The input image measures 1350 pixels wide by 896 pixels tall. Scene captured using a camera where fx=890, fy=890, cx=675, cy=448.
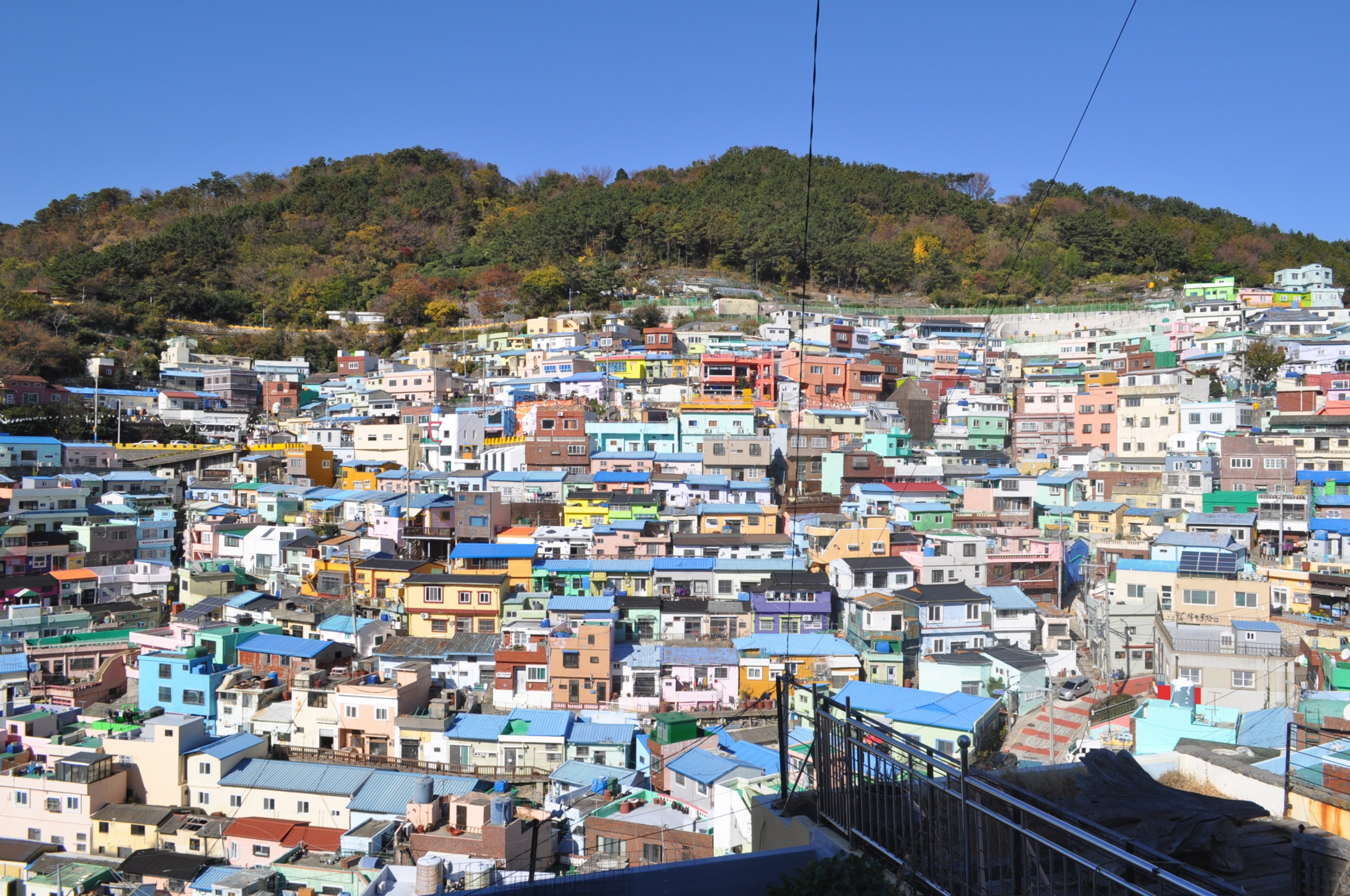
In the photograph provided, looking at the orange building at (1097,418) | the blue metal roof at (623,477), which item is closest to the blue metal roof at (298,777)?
the blue metal roof at (623,477)

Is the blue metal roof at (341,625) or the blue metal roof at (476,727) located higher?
the blue metal roof at (341,625)

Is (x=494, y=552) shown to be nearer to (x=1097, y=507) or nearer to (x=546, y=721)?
(x=546, y=721)

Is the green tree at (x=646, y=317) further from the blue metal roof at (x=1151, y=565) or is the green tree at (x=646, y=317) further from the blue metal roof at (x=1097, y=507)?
the blue metal roof at (x=1151, y=565)

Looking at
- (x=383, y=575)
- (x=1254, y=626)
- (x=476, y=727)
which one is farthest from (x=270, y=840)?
(x=1254, y=626)

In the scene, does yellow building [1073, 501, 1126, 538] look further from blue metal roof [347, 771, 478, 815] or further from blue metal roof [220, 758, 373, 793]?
blue metal roof [220, 758, 373, 793]

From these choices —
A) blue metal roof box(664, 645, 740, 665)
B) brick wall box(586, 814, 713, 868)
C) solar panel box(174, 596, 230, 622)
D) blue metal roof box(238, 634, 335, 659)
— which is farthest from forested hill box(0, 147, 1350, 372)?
brick wall box(586, 814, 713, 868)

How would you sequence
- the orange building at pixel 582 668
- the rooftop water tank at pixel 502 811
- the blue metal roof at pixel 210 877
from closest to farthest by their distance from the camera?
the blue metal roof at pixel 210 877, the rooftop water tank at pixel 502 811, the orange building at pixel 582 668

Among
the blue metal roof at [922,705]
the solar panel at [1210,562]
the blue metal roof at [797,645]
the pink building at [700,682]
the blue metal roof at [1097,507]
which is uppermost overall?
the blue metal roof at [1097,507]
